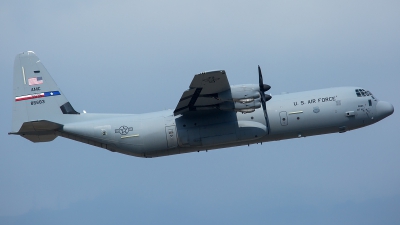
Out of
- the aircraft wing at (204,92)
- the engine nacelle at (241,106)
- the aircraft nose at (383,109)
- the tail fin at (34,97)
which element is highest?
the tail fin at (34,97)

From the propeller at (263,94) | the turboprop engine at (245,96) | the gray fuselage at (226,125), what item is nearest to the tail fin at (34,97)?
the gray fuselage at (226,125)

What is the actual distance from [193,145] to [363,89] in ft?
31.9

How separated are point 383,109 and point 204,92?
1012 centimetres

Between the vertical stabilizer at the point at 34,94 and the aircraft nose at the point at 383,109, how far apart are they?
16.4 metres

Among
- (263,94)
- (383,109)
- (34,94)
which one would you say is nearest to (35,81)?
(34,94)

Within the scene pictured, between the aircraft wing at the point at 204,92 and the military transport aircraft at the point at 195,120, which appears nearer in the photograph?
the aircraft wing at the point at 204,92

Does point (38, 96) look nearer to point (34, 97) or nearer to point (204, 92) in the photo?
point (34, 97)

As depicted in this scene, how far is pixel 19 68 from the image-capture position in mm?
30609

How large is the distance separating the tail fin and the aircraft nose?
54.0 feet

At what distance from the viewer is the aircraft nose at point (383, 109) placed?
30.4 m

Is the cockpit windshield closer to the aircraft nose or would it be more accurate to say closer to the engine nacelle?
the aircraft nose

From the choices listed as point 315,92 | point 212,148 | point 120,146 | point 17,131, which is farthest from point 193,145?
point 17,131

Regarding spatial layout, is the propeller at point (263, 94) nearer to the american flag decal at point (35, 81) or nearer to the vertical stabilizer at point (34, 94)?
the vertical stabilizer at point (34, 94)

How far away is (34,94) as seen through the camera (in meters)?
30.4
